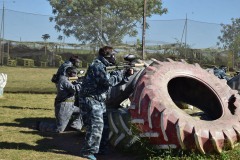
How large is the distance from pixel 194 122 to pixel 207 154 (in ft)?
1.54

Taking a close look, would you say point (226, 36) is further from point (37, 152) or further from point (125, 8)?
point (37, 152)

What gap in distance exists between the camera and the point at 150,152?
6.25m

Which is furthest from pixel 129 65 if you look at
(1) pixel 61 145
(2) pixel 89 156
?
(2) pixel 89 156

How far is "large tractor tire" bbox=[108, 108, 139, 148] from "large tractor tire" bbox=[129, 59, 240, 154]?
517mm

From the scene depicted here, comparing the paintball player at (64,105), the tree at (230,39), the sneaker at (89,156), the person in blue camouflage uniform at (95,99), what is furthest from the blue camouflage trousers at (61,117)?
the tree at (230,39)

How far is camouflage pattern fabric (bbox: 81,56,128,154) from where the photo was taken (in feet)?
20.6

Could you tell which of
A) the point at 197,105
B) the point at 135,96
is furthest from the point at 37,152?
the point at 197,105

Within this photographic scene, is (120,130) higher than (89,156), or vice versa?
(120,130)

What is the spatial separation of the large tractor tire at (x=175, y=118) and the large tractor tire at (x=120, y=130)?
517 millimetres

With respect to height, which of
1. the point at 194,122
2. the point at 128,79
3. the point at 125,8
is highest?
the point at 125,8

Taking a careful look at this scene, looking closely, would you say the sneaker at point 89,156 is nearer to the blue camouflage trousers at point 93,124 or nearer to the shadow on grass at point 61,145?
the blue camouflage trousers at point 93,124

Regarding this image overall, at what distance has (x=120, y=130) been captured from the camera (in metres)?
6.90

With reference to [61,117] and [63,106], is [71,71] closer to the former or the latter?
[63,106]

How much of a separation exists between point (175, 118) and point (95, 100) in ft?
4.00
